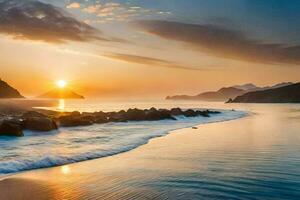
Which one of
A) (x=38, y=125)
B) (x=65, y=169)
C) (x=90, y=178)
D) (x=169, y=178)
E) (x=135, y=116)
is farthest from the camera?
(x=135, y=116)

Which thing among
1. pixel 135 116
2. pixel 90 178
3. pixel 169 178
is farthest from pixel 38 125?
pixel 135 116

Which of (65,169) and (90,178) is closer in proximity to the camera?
(90,178)

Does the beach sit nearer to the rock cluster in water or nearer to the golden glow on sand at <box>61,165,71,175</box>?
the golden glow on sand at <box>61,165,71,175</box>

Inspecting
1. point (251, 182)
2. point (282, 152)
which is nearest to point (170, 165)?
point (251, 182)

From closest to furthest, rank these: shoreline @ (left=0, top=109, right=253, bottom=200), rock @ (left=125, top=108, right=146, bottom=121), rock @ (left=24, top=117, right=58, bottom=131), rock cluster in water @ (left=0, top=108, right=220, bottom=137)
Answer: shoreline @ (left=0, top=109, right=253, bottom=200) < rock cluster in water @ (left=0, top=108, right=220, bottom=137) < rock @ (left=24, top=117, right=58, bottom=131) < rock @ (left=125, top=108, right=146, bottom=121)

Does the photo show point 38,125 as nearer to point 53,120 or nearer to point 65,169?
point 53,120

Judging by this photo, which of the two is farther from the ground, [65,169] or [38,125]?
[38,125]

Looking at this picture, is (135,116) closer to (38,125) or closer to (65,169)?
(38,125)

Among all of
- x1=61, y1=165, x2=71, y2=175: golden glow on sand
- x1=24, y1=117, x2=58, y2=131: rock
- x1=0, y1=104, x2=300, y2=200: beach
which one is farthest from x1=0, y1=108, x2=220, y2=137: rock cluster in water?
x1=61, y1=165, x2=71, y2=175: golden glow on sand

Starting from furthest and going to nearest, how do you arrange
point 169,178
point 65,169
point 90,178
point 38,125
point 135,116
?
point 135,116
point 38,125
point 65,169
point 90,178
point 169,178

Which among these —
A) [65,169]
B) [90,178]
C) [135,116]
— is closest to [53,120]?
[135,116]

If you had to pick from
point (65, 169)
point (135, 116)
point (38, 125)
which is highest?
point (135, 116)

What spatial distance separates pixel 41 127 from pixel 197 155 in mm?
20373

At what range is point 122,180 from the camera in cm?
1395
